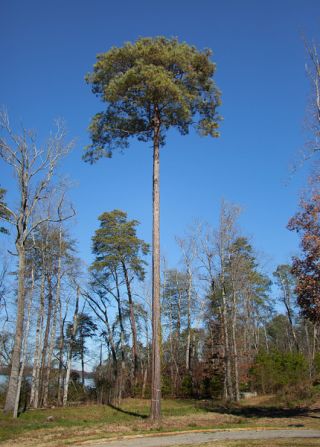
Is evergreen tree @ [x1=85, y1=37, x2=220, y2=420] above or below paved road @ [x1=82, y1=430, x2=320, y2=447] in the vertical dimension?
above

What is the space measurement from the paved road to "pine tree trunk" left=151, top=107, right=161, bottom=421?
2.42 metres

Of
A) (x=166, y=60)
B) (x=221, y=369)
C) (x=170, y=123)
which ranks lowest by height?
(x=221, y=369)

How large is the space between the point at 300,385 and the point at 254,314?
711 inches

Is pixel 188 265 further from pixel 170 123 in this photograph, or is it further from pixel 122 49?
pixel 122 49

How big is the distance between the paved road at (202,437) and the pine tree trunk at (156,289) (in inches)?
95.4

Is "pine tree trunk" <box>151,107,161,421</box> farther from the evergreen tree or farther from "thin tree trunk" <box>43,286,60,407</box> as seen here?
"thin tree trunk" <box>43,286,60,407</box>

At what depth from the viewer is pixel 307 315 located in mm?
12039

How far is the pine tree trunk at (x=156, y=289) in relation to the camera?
12047 mm

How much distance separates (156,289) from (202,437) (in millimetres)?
5063

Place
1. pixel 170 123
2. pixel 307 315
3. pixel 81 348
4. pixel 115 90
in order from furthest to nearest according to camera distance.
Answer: pixel 81 348, pixel 170 123, pixel 115 90, pixel 307 315

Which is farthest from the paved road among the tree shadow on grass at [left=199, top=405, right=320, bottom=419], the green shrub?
the green shrub

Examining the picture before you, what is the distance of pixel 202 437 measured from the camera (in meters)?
9.03

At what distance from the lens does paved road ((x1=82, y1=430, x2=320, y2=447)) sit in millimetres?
8242

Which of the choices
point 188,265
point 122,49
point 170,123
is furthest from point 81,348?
point 122,49
